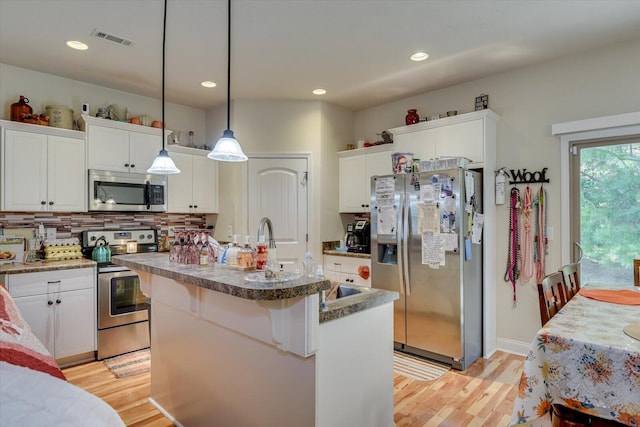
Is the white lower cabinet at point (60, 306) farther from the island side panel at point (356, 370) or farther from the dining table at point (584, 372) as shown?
the dining table at point (584, 372)

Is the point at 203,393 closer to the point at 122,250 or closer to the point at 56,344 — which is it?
the point at 56,344

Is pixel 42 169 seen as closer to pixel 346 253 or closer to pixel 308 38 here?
pixel 308 38

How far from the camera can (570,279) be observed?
226 cm

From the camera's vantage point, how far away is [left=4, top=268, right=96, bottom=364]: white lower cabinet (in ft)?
9.91

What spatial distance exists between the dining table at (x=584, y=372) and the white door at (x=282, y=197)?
3.14 meters

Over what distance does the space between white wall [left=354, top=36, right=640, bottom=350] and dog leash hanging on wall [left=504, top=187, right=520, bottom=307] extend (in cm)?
6

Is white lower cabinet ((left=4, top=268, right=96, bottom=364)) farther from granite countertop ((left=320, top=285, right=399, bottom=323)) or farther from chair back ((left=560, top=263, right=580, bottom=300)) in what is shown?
chair back ((left=560, top=263, right=580, bottom=300))

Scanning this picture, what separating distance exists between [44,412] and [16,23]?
3.33 meters

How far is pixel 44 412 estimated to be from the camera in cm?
42

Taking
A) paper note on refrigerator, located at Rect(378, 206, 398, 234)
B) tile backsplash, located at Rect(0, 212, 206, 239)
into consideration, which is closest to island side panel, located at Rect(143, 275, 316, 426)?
tile backsplash, located at Rect(0, 212, 206, 239)

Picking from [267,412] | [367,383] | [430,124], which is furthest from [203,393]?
[430,124]

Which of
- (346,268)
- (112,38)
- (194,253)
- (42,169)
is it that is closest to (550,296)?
(194,253)

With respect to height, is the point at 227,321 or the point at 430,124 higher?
the point at 430,124

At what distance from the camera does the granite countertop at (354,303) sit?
1624mm
